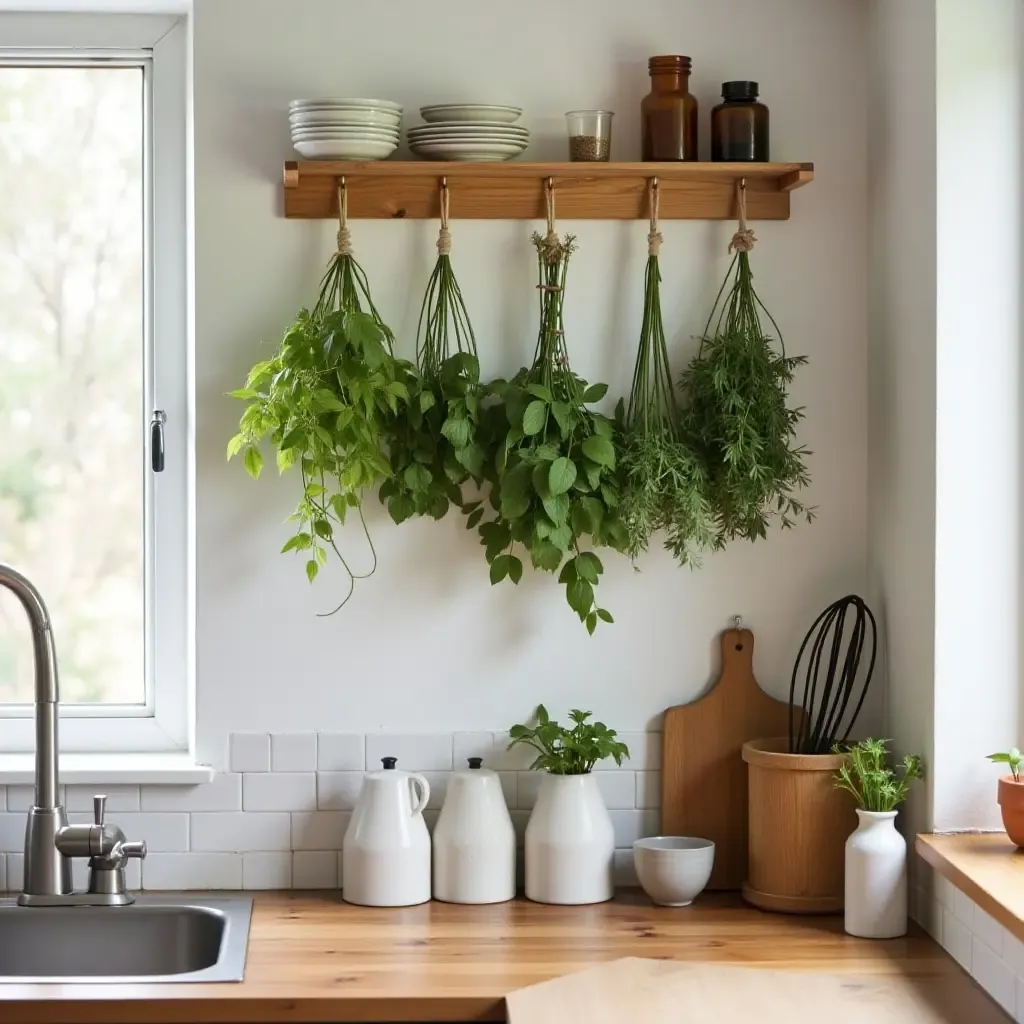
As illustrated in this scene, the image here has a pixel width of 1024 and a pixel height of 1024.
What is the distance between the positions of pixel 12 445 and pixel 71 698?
459mm

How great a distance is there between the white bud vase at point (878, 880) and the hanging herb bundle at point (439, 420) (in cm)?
83

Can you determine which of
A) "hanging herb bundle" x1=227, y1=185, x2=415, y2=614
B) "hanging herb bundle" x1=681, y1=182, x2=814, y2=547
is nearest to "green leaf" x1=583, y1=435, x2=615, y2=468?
"hanging herb bundle" x1=681, y1=182, x2=814, y2=547

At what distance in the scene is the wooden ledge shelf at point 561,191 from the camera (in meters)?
2.32

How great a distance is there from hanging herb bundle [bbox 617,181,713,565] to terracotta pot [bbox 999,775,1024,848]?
59 cm

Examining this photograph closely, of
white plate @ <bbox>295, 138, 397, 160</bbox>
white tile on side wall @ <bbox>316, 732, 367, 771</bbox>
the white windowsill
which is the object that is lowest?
the white windowsill

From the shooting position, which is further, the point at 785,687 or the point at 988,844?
the point at 785,687

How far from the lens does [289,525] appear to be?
2.44m

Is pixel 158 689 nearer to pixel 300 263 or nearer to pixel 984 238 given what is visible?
pixel 300 263

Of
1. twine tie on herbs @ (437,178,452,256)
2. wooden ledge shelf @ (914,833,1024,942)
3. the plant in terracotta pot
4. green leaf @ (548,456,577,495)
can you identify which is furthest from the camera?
twine tie on herbs @ (437,178,452,256)

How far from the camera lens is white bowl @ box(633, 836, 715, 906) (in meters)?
2.28

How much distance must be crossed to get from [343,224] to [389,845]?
1005mm

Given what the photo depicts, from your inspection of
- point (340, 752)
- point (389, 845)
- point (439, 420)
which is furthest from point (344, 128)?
point (389, 845)

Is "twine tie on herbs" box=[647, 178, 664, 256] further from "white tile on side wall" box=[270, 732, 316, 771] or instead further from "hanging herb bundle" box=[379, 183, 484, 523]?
"white tile on side wall" box=[270, 732, 316, 771]

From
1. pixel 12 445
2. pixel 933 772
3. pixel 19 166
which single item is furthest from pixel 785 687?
pixel 19 166
